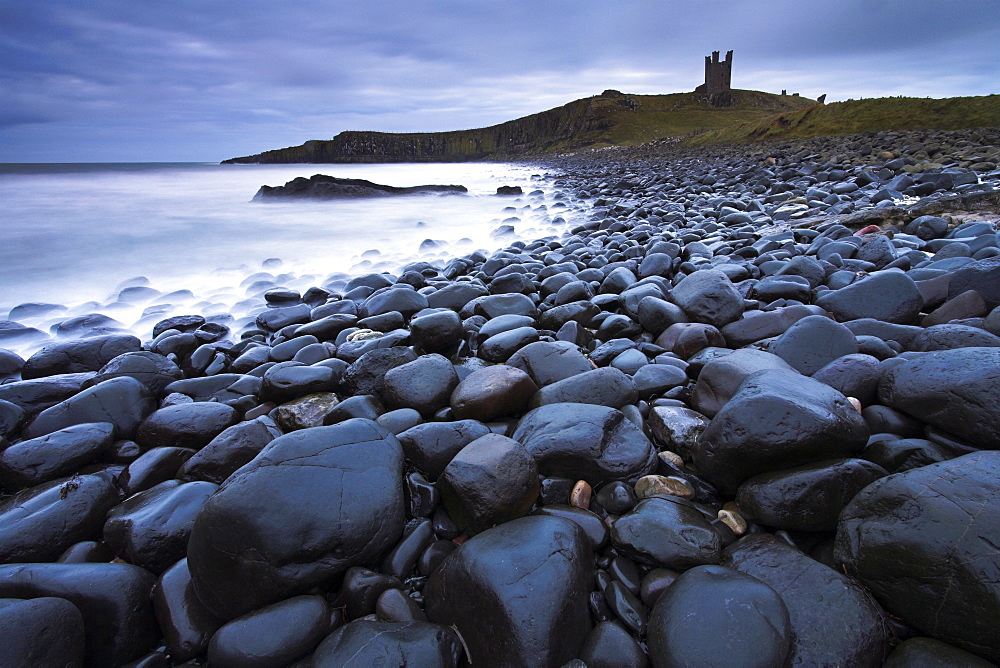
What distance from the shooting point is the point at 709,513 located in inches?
67.4

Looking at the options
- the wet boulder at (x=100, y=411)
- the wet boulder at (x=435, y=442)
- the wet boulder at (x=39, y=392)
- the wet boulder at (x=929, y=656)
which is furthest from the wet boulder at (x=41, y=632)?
the wet boulder at (x=929, y=656)

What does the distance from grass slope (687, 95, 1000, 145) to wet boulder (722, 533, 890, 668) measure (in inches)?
786

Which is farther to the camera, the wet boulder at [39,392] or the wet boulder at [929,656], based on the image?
the wet boulder at [39,392]

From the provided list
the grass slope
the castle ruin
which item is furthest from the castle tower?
the grass slope

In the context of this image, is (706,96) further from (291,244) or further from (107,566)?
(107,566)

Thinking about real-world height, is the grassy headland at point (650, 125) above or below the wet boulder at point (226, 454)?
above

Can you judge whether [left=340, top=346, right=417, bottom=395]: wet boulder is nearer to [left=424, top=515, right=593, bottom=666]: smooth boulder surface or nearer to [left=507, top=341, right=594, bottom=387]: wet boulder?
[left=507, top=341, right=594, bottom=387]: wet boulder

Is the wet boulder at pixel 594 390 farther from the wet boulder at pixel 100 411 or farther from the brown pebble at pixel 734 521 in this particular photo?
the wet boulder at pixel 100 411

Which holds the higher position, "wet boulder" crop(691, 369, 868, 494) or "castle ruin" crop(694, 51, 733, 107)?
"castle ruin" crop(694, 51, 733, 107)

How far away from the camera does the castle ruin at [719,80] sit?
2403 inches

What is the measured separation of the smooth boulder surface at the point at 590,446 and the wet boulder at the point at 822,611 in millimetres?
527

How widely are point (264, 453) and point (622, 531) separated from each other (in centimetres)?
Result: 132

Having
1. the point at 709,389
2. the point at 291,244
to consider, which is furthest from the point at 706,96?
the point at 709,389

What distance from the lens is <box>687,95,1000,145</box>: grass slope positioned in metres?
15.5
